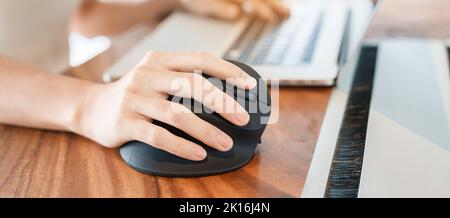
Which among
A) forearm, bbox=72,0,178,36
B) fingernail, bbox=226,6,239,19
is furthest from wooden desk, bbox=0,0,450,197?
forearm, bbox=72,0,178,36

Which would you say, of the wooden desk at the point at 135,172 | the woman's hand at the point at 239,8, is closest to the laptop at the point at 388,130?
the wooden desk at the point at 135,172

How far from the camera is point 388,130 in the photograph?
632 millimetres

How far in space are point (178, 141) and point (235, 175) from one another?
6 cm

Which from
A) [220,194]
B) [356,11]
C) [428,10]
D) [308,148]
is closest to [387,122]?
[308,148]

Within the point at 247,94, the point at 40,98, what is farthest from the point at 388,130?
the point at 40,98

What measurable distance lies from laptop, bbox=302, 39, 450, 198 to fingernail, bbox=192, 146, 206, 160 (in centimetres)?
10

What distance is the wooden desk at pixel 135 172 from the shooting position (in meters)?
0.53

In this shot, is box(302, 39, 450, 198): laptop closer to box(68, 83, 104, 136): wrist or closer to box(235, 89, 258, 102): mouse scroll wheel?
box(235, 89, 258, 102): mouse scroll wheel

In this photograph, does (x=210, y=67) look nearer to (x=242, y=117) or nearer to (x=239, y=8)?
(x=242, y=117)

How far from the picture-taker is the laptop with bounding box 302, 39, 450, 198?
1.73 ft

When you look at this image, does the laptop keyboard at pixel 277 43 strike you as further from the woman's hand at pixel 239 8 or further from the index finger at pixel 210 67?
the index finger at pixel 210 67

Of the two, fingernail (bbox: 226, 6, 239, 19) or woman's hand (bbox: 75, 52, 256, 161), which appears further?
fingernail (bbox: 226, 6, 239, 19)

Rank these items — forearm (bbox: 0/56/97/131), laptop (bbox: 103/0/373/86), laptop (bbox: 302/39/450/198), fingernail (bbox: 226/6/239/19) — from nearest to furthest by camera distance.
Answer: laptop (bbox: 302/39/450/198) < forearm (bbox: 0/56/97/131) < laptop (bbox: 103/0/373/86) < fingernail (bbox: 226/6/239/19)
